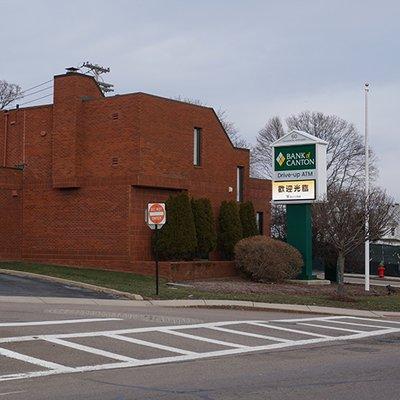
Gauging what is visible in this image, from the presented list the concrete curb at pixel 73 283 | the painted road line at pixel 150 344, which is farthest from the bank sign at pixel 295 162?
the painted road line at pixel 150 344

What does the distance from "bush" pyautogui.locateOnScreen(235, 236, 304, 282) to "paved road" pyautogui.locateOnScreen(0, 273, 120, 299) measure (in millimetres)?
9463

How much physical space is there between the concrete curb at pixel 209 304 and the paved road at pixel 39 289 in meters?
0.89

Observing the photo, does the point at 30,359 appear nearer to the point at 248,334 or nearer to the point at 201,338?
the point at 201,338

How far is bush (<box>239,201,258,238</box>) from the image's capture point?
3556 cm

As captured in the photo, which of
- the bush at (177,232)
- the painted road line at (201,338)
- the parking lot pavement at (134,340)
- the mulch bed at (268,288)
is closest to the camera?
the parking lot pavement at (134,340)

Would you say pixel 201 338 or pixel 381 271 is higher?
pixel 381 271

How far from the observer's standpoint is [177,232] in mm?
30984

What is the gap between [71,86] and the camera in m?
31.5

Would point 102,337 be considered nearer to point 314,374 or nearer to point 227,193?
point 314,374

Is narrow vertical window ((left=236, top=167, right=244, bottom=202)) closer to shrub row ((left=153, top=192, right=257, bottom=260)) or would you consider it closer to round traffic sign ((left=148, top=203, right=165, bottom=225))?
shrub row ((left=153, top=192, right=257, bottom=260))

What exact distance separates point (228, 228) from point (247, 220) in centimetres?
A: 175

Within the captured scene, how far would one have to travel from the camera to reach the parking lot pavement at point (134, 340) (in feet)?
37.7


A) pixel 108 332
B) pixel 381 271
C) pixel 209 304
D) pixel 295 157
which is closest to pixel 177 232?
pixel 295 157

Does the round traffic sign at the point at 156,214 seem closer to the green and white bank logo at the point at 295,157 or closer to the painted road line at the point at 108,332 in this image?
the painted road line at the point at 108,332
